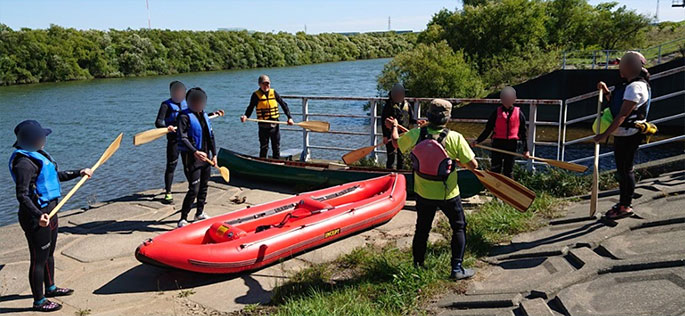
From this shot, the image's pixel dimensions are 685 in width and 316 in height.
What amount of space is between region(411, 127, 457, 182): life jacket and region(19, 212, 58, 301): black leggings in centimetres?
309

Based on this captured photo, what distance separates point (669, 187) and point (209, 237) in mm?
5169

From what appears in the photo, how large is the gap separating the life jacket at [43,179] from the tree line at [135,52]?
34465 millimetres

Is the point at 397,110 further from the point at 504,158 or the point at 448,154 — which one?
the point at 448,154

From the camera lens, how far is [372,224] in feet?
19.5

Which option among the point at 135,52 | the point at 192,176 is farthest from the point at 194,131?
the point at 135,52

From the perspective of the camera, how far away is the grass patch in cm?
400

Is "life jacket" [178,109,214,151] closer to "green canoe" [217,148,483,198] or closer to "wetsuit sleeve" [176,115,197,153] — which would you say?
"wetsuit sleeve" [176,115,197,153]

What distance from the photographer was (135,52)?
3953 cm

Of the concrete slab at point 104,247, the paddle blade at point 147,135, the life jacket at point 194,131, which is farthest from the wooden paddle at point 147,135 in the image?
the concrete slab at point 104,247

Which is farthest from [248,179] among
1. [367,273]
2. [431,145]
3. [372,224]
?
[431,145]

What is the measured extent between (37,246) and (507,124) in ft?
16.9

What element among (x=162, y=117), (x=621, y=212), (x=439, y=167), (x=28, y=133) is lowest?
(x=621, y=212)

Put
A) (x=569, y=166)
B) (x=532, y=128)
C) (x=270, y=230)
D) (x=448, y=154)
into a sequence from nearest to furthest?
(x=448, y=154) → (x=270, y=230) → (x=569, y=166) → (x=532, y=128)

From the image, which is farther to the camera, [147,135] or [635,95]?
[147,135]
